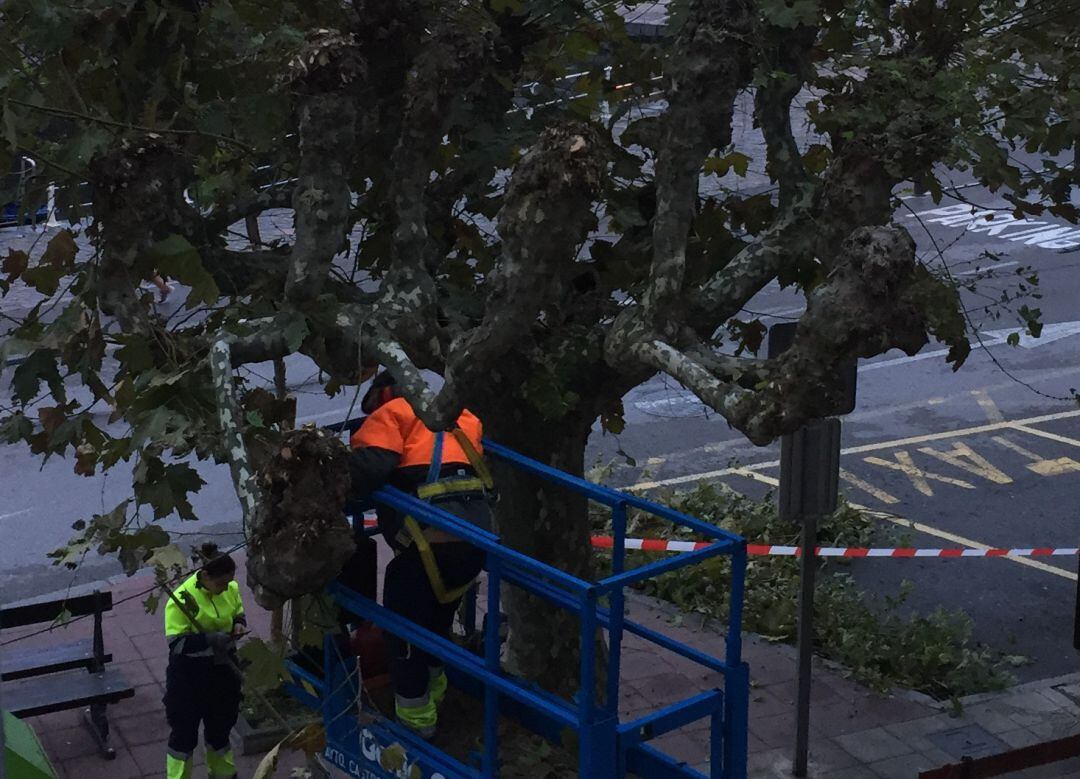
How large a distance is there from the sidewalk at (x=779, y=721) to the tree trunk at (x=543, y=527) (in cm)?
130

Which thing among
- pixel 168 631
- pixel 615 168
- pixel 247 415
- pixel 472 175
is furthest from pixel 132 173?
pixel 168 631

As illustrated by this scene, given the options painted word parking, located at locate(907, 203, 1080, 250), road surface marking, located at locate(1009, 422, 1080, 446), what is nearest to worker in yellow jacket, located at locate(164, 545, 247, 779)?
A: road surface marking, located at locate(1009, 422, 1080, 446)

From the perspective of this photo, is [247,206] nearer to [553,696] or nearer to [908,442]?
[553,696]

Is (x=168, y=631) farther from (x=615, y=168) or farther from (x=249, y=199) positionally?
(x=615, y=168)

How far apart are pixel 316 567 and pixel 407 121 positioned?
1828 mm

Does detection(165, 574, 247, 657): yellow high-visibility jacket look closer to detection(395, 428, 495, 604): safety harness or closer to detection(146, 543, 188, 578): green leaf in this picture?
detection(395, 428, 495, 604): safety harness

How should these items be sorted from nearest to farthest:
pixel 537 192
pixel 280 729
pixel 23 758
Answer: pixel 537 192 → pixel 23 758 → pixel 280 729

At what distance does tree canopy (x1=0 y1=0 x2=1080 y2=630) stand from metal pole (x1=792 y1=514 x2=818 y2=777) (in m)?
1.45

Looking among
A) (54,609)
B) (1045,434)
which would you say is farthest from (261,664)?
(1045,434)

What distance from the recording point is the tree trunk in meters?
7.02

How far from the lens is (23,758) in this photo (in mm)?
6672

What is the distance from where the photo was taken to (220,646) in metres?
7.76

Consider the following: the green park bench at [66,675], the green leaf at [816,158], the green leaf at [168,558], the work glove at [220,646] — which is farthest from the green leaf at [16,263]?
the green leaf at [816,158]

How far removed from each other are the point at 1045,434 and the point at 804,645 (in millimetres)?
7250
